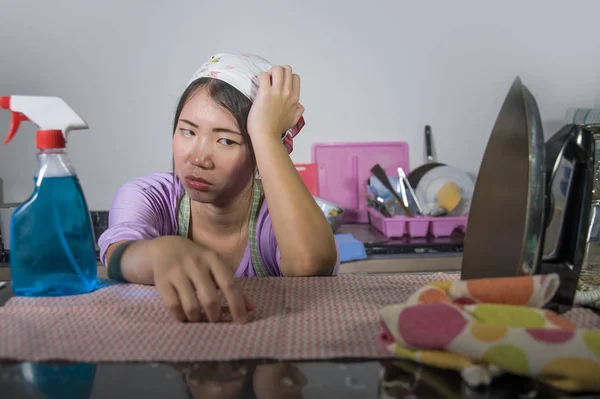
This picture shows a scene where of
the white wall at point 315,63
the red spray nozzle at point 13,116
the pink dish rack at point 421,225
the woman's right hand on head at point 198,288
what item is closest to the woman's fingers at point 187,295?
the woman's right hand on head at point 198,288

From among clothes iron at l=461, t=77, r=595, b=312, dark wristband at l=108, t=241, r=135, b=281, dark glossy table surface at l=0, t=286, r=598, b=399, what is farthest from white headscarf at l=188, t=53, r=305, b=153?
dark glossy table surface at l=0, t=286, r=598, b=399

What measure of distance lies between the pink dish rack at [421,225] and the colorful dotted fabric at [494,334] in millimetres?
1262

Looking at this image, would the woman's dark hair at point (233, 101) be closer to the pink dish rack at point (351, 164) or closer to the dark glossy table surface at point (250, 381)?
the dark glossy table surface at point (250, 381)

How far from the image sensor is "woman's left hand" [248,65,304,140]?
2.93 feet

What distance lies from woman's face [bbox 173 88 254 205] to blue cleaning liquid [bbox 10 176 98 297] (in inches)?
9.7

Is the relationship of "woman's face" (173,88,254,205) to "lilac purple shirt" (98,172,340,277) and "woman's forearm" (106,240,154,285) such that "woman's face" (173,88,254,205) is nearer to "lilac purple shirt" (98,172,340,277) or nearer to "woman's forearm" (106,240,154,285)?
"lilac purple shirt" (98,172,340,277)

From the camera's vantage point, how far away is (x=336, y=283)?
0.73m

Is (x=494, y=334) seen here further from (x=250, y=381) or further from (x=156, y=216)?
(x=156, y=216)

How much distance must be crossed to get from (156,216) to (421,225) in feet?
3.30

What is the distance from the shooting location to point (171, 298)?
21.8 inches

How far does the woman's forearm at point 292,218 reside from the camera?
0.85 m

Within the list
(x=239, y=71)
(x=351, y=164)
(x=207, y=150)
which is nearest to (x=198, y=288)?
(x=207, y=150)

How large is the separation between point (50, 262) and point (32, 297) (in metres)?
0.04

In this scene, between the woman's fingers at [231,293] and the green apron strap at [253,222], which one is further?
the green apron strap at [253,222]
